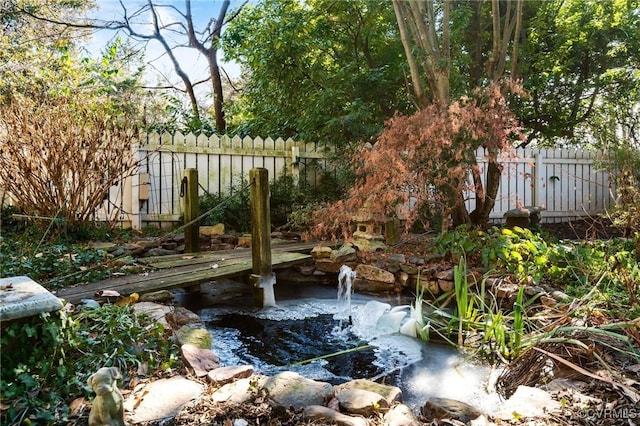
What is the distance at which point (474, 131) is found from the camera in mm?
4410

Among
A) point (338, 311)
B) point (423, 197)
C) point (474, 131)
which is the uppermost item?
point (474, 131)

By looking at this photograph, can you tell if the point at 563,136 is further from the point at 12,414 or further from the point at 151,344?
the point at 12,414

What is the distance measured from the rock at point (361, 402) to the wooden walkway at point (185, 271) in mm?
1825

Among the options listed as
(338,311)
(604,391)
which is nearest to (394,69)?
(338,311)

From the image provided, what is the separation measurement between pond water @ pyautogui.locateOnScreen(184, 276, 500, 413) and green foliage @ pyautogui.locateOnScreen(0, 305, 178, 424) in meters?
0.69

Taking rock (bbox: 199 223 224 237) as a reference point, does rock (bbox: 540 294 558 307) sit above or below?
below

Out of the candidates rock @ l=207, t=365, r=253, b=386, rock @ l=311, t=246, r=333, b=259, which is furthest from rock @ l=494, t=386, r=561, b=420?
rock @ l=311, t=246, r=333, b=259

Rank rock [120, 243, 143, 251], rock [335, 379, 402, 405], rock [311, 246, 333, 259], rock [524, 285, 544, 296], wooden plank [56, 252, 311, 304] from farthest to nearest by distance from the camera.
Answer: rock [311, 246, 333, 259], rock [120, 243, 143, 251], rock [524, 285, 544, 296], wooden plank [56, 252, 311, 304], rock [335, 379, 402, 405]

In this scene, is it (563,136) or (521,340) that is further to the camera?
(563,136)

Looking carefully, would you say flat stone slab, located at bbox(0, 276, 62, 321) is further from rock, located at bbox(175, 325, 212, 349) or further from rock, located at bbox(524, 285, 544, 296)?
rock, located at bbox(524, 285, 544, 296)

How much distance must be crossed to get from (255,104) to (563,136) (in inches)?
218

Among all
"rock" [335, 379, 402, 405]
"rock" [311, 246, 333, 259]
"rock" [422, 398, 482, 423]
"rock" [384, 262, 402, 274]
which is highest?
"rock" [311, 246, 333, 259]

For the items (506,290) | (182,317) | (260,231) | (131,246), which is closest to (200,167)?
(131,246)

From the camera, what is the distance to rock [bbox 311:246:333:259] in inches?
198
